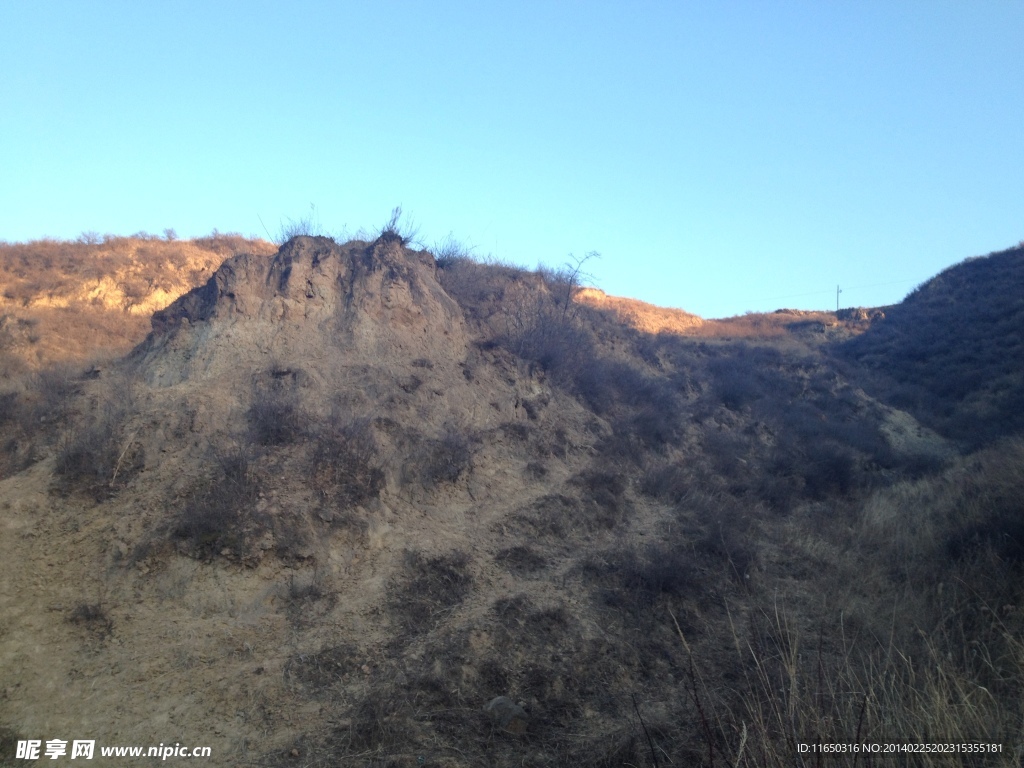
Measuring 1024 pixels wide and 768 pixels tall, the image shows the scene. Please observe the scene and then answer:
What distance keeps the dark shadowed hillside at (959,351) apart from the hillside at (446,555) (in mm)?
6041

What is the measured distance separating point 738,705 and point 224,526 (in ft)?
20.5

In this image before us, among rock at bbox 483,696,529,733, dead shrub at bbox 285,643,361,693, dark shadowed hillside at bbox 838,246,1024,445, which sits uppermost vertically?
dark shadowed hillside at bbox 838,246,1024,445

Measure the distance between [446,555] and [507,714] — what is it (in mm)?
3104

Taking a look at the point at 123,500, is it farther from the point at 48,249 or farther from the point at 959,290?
the point at 959,290

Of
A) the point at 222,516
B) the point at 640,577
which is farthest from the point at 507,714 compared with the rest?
the point at 222,516

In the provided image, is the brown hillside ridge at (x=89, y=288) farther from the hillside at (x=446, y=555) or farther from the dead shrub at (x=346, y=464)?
the dead shrub at (x=346, y=464)

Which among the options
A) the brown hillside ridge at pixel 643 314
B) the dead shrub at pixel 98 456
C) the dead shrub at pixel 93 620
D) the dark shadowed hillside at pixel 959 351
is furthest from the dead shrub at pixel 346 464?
the dark shadowed hillside at pixel 959 351

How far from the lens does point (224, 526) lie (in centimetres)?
830

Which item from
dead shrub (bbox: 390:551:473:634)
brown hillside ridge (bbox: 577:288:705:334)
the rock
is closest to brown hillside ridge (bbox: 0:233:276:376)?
dead shrub (bbox: 390:551:473:634)

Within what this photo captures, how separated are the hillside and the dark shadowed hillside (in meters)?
6.04

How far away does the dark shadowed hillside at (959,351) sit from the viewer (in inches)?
792

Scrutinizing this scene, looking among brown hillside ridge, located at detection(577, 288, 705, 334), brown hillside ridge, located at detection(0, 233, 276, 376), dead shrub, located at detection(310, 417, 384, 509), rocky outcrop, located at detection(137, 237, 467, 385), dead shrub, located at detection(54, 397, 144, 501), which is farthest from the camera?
brown hillside ridge, located at detection(577, 288, 705, 334)

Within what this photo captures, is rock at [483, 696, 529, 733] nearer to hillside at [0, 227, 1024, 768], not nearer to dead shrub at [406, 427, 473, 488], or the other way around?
hillside at [0, 227, 1024, 768]

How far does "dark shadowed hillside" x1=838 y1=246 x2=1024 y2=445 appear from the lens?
20125mm
